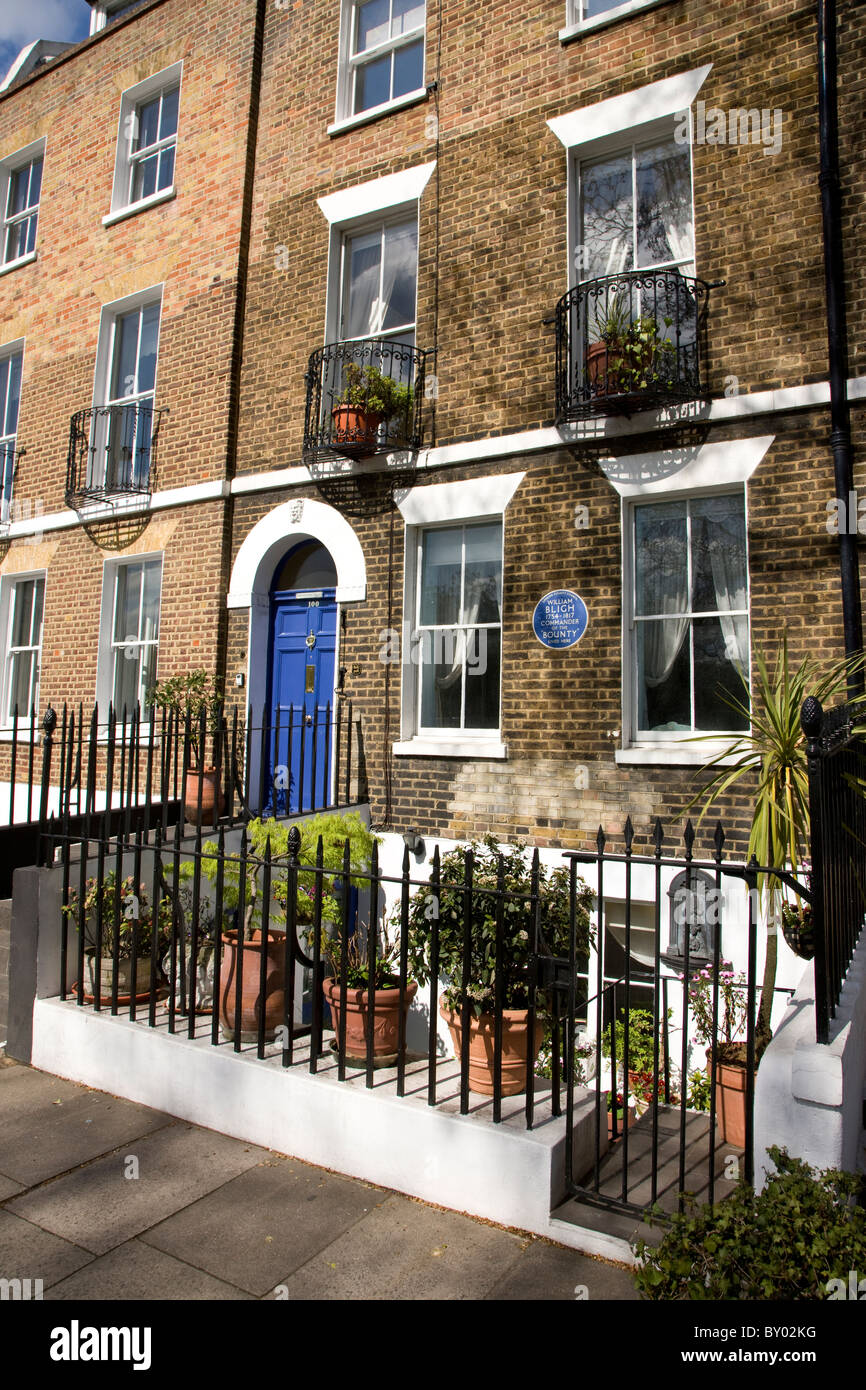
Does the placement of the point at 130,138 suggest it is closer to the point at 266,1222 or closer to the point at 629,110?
the point at 629,110

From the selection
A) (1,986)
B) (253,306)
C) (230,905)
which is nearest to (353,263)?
(253,306)

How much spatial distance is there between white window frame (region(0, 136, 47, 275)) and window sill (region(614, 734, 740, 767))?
36.7 ft

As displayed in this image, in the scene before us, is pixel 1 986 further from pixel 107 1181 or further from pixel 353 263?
pixel 353 263

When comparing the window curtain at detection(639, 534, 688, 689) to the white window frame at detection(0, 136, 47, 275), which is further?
the white window frame at detection(0, 136, 47, 275)

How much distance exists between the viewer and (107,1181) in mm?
4223

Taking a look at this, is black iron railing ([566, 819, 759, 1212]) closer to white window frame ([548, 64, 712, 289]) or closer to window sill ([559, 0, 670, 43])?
white window frame ([548, 64, 712, 289])

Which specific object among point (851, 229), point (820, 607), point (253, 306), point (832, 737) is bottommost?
point (832, 737)

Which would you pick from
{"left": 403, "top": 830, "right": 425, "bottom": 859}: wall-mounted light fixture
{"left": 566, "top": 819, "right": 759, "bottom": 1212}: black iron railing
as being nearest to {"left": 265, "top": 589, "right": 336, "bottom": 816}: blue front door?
{"left": 403, "top": 830, "right": 425, "bottom": 859}: wall-mounted light fixture

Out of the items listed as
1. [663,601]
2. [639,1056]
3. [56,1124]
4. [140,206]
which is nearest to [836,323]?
[663,601]

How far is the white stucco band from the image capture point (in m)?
8.81
